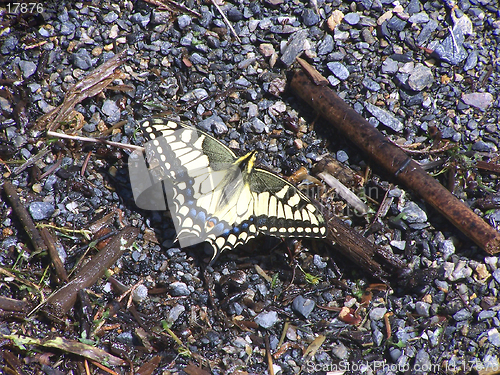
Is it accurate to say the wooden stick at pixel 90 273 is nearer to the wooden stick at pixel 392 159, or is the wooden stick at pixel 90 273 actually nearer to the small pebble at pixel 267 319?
the small pebble at pixel 267 319

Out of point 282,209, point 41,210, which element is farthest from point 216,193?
point 41,210

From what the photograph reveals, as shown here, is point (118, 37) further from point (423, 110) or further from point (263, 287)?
point (423, 110)

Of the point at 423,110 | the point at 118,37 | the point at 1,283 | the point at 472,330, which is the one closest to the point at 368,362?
the point at 472,330

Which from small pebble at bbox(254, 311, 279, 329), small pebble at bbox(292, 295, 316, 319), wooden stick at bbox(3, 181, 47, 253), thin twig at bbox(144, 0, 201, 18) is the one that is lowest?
small pebble at bbox(254, 311, 279, 329)

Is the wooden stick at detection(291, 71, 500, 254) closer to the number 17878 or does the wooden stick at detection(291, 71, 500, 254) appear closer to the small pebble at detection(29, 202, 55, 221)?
the small pebble at detection(29, 202, 55, 221)


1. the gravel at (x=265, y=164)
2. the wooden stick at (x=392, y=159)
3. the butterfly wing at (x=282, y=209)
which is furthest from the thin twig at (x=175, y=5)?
the butterfly wing at (x=282, y=209)

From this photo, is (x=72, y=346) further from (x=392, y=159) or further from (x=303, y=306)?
(x=392, y=159)

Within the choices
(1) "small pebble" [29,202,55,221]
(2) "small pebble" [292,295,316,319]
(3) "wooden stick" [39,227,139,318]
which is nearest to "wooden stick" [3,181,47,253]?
(1) "small pebble" [29,202,55,221]
